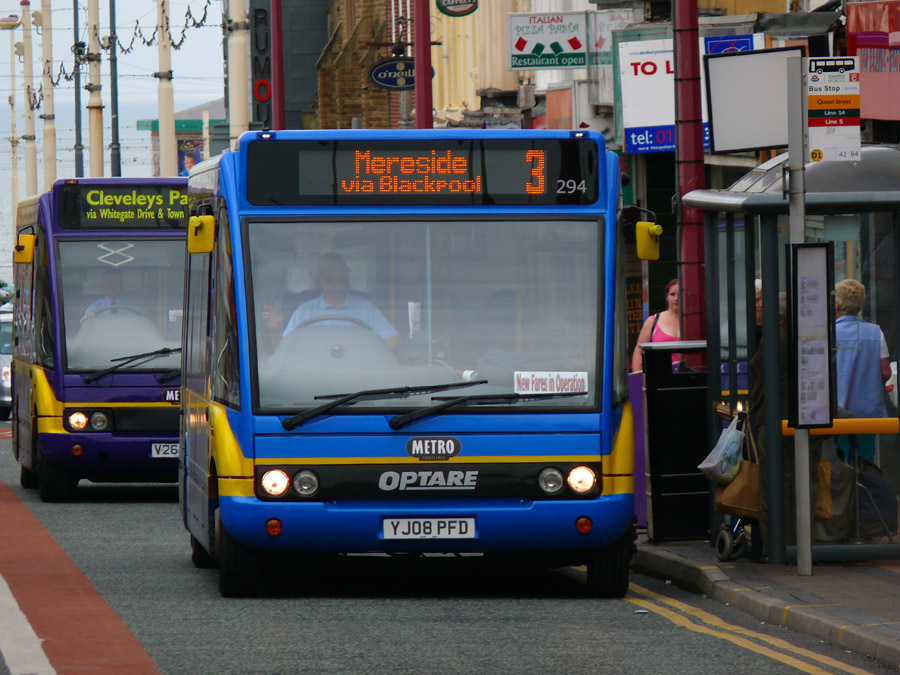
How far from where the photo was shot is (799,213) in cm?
1068

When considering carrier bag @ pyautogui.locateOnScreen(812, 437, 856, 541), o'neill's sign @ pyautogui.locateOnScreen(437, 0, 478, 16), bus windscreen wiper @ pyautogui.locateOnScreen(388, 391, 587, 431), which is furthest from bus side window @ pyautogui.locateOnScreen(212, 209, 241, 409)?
o'neill's sign @ pyautogui.locateOnScreen(437, 0, 478, 16)

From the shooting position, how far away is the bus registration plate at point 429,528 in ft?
33.5

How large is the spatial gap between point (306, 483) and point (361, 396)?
1.66 ft

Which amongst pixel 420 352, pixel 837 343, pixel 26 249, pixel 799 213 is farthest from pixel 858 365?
pixel 26 249

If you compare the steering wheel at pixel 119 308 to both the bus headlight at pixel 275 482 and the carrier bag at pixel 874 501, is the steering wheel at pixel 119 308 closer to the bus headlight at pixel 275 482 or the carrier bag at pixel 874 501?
the bus headlight at pixel 275 482

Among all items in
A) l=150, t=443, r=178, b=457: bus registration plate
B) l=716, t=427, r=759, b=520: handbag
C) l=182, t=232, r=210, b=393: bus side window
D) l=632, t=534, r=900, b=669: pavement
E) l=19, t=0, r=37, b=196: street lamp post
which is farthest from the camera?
l=19, t=0, r=37, b=196: street lamp post

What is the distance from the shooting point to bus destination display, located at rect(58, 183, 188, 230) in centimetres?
1761

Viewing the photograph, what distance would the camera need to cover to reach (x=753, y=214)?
11188mm

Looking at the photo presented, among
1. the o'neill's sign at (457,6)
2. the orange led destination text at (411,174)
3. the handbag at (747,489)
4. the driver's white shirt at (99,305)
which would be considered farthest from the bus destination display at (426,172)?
the o'neill's sign at (457,6)

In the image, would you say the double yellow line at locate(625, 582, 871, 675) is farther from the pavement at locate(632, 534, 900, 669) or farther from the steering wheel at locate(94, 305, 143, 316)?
the steering wheel at locate(94, 305, 143, 316)

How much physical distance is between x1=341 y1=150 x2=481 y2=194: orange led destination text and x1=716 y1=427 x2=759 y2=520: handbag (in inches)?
86.2

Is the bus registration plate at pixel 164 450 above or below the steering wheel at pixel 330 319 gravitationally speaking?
below

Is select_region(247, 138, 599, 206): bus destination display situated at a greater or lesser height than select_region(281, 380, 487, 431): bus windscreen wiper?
greater

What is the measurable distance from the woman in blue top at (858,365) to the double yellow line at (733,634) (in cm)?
149
